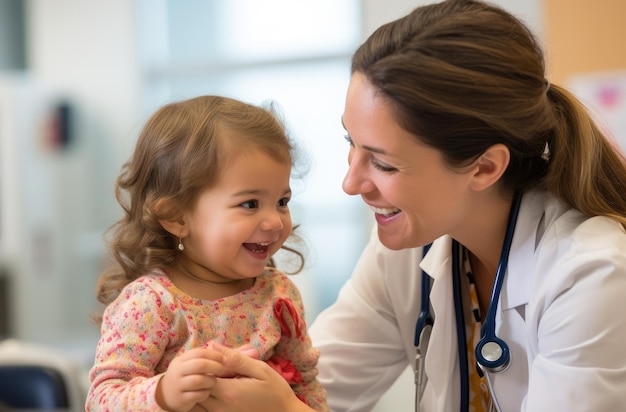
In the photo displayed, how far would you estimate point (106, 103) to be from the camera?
525cm

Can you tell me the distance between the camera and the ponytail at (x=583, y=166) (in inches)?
56.9

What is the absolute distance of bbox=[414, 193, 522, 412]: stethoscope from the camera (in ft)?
4.69

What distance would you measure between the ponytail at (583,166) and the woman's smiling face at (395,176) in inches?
6.7

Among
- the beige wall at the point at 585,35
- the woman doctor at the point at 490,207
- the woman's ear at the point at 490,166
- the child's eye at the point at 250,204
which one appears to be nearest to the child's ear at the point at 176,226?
the child's eye at the point at 250,204

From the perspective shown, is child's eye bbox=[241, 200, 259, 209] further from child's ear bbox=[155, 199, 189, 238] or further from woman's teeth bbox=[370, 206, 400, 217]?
woman's teeth bbox=[370, 206, 400, 217]

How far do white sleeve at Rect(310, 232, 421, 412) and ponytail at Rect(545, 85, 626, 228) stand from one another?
37 centimetres

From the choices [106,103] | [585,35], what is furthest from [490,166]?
[106,103]

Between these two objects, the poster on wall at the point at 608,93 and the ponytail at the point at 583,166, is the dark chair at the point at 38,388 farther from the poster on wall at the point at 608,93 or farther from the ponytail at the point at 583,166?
the poster on wall at the point at 608,93

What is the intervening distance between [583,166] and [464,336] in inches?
15.4

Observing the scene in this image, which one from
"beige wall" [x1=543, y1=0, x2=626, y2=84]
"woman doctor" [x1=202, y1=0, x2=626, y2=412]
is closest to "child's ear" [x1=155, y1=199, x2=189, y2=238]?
"woman doctor" [x1=202, y1=0, x2=626, y2=412]

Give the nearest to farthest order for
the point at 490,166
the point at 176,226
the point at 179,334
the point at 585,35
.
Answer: the point at 179,334
the point at 176,226
the point at 490,166
the point at 585,35

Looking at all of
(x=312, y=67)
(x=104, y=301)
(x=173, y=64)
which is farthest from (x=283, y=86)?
(x=104, y=301)

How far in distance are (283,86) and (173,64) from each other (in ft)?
2.40

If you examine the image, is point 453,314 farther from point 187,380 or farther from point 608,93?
point 608,93
